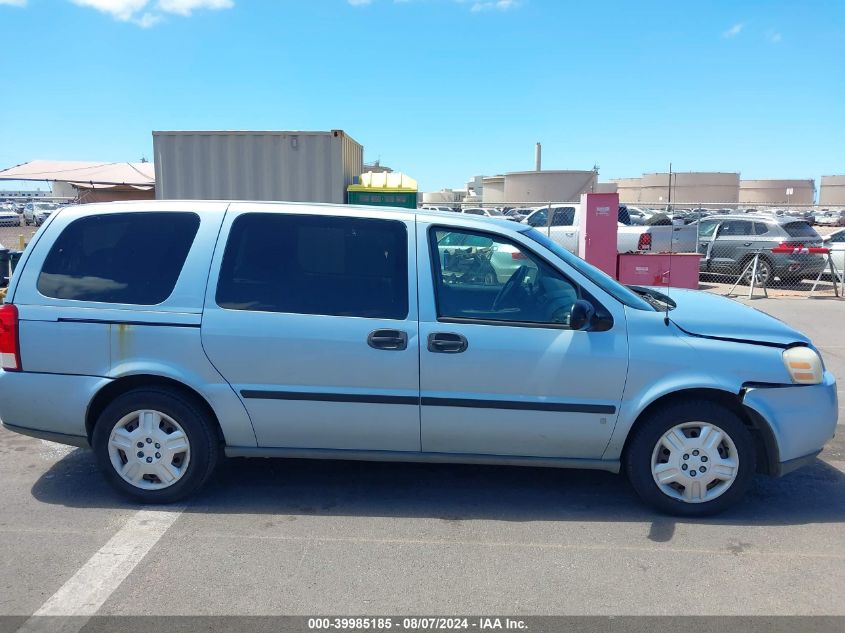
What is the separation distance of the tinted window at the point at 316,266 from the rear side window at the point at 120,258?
1.10ft

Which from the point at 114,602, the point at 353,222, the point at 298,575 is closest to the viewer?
the point at 114,602

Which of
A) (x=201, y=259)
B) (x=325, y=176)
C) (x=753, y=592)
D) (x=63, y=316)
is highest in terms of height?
(x=325, y=176)

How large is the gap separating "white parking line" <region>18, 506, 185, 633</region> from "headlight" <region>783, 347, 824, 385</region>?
365 centimetres

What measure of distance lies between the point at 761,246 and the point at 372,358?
14398 millimetres

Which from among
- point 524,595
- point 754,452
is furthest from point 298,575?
point 754,452

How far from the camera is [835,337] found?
401 inches

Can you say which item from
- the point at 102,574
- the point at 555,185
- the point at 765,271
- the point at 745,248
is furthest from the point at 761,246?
the point at 555,185

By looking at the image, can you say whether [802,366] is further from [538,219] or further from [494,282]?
[538,219]

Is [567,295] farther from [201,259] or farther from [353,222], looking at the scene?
[201,259]

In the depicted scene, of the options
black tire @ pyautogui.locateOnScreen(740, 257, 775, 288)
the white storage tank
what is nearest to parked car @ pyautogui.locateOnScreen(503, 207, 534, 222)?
the white storage tank

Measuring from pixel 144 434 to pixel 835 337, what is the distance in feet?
31.6

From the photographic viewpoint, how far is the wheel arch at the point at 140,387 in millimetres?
4223

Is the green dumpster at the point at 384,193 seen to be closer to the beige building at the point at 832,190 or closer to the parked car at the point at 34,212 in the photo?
the parked car at the point at 34,212

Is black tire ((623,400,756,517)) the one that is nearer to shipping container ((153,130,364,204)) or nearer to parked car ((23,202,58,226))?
shipping container ((153,130,364,204))
